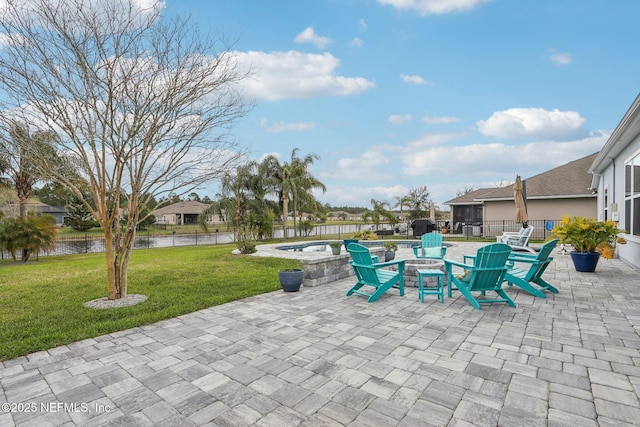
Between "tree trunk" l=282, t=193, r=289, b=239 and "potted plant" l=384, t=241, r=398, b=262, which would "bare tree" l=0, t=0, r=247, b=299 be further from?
"tree trunk" l=282, t=193, r=289, b=239

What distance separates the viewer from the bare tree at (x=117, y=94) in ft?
16.0

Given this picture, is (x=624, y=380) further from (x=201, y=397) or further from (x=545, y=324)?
(x=201, y=397)

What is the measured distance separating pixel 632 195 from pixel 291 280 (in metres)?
8.14

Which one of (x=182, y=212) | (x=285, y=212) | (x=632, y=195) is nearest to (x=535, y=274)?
(x=632, y=195)

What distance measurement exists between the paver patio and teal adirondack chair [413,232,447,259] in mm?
3084

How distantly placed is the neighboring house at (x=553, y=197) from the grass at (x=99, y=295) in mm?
14164

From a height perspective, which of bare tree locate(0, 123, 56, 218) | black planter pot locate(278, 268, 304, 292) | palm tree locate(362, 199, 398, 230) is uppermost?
bare tree locate(0, 123, 56, 218)

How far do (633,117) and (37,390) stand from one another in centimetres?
886

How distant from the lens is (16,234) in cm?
1228

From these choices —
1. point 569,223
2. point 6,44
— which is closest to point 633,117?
point 569,223

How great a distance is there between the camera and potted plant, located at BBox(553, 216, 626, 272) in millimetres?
7483

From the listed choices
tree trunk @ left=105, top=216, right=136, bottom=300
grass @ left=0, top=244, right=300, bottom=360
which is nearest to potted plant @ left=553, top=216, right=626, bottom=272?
grass @ left=0, top=244, right=300, bottom=360

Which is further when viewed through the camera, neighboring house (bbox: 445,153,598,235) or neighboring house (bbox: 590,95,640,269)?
neighboring house (bbox: 445,153,598,235)

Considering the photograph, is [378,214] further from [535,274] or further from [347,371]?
[347,371]
